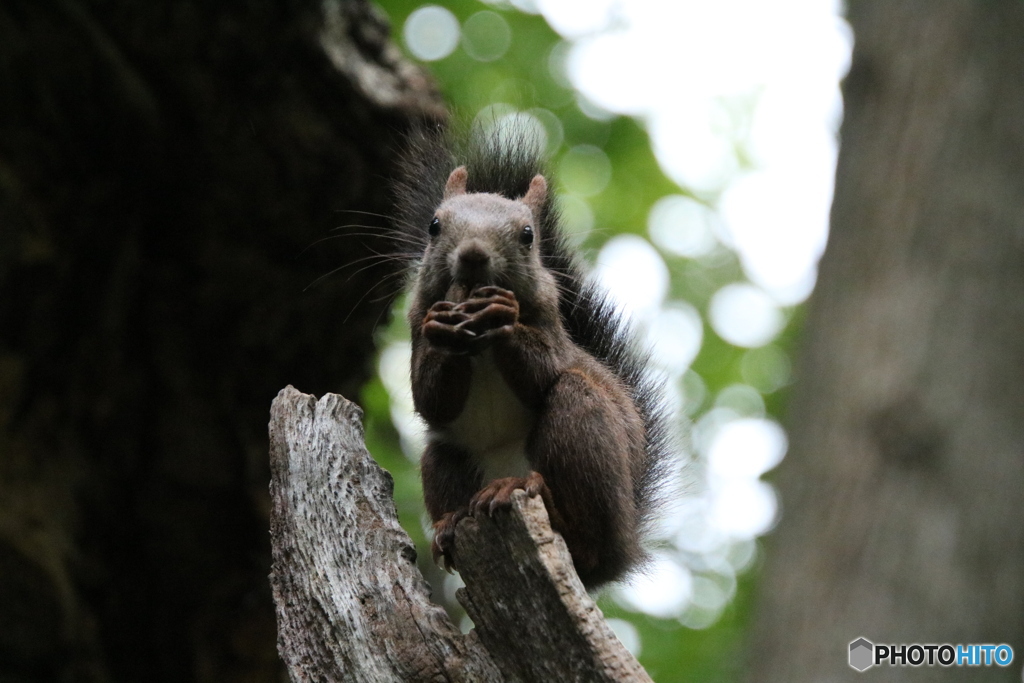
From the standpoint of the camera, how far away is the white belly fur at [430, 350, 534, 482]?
3127mm

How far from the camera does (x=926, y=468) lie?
2924mm

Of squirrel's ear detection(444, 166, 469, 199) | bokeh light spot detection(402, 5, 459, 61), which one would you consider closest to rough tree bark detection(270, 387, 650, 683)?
squirrel's ear detection(444, 166, 469, 199)

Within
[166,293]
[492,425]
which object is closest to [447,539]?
[492,425]

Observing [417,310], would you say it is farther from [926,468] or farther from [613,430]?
[926,468]

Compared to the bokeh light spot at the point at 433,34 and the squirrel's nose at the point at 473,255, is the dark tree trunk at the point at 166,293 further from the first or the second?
the bokeh light spot at the point at 433,34

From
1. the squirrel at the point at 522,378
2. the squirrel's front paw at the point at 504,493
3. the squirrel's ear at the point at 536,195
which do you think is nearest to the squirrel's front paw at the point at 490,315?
the squirrel at the point at 522,378

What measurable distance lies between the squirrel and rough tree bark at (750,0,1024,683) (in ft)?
2.02

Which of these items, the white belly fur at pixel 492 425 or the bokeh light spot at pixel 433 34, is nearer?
the white belly fur at pixel 492 425

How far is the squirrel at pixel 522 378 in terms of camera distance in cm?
288

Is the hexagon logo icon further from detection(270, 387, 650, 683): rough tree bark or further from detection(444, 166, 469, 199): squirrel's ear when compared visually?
detection(444, 166, 469, 199): squirrel's ear

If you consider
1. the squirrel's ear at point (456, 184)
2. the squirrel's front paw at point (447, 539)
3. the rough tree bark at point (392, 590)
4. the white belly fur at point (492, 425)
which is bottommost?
the rough tree bark at point (392, 590)

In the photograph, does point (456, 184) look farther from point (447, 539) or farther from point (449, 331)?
point (447, 539)

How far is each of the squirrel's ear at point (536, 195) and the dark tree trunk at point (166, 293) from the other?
126 centimetres

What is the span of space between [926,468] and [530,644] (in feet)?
4.54
